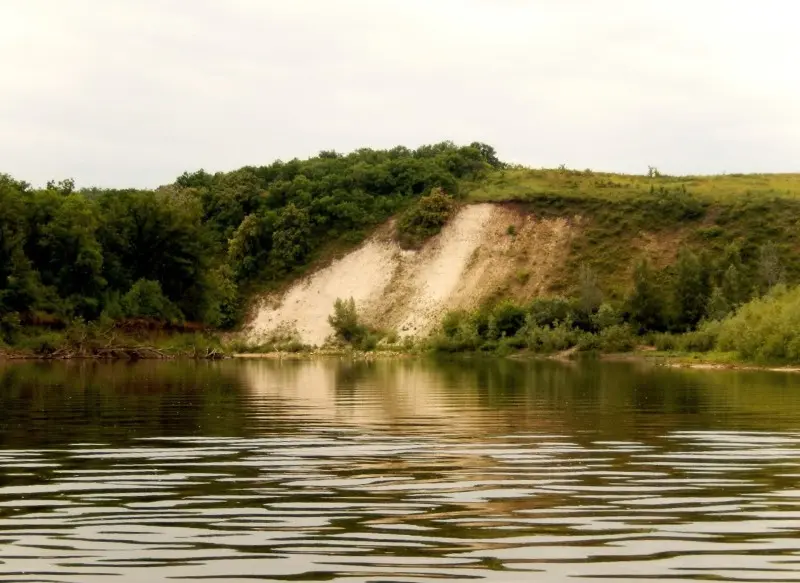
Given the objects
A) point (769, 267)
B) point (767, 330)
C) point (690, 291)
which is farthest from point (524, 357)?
point (767, 330)

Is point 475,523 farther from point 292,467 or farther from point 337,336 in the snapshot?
point 337,336

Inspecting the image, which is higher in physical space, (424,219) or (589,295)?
(424,219)

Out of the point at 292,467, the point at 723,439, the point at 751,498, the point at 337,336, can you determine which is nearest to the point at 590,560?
the point at 751,498

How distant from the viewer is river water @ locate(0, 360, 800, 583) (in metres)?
12.6

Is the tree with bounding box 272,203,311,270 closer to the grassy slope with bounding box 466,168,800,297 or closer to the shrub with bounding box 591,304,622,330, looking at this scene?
the grassy slope with bounding box 466,168,800,297

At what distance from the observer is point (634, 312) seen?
96.8 meters

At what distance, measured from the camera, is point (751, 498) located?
16.7m

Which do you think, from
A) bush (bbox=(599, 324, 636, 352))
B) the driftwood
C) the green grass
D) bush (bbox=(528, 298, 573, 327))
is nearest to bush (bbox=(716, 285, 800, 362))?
bush (bbox=(599, 324, 636, 352))

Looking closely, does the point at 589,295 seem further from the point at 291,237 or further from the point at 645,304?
the point at 291,237

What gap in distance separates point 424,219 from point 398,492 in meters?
106

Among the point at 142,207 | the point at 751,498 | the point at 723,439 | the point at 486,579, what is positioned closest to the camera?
the point at 486,579

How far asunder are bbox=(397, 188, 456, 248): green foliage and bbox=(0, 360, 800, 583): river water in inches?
3420

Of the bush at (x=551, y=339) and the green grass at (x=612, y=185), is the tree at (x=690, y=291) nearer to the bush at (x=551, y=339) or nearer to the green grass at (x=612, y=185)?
the bush at (x=551, y=339)

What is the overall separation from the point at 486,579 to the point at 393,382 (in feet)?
131
